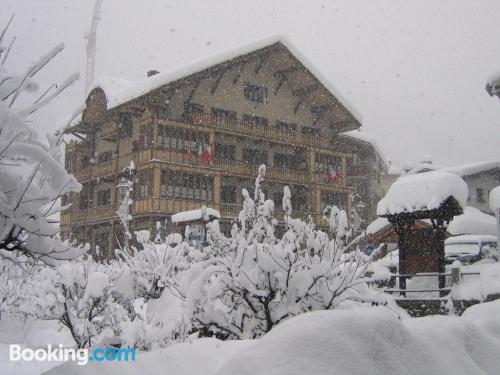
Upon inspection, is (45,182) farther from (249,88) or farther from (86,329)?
(249,88)

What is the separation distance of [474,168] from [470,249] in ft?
51.1

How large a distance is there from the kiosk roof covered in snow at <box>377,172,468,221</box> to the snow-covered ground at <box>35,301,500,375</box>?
375 inches

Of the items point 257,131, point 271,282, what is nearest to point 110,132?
point 257,131

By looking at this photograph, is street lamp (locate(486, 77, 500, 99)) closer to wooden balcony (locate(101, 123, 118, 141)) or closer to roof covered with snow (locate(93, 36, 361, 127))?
roof covered with snow (locate(93, 36, 361, 127))

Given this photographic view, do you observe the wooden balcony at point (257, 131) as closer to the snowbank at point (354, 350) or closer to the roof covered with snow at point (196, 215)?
the roof covered with snow at point (196, 215)

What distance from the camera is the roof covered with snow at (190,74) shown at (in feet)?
82.3

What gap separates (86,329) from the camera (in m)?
8.41

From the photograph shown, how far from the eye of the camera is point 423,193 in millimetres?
12750

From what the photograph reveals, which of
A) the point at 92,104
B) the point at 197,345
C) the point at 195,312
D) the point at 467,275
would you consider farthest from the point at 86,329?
the point at 92,104

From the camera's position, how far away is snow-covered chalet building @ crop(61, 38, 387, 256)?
1006 inches

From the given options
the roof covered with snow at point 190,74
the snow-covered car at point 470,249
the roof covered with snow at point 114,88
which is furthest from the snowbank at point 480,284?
the roof covered with snow at point 114,88

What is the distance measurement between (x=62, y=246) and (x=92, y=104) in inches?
1099

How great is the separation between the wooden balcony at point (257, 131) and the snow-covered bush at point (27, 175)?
23.6 m

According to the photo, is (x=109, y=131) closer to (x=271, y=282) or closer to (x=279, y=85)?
(x=279, y=85)
